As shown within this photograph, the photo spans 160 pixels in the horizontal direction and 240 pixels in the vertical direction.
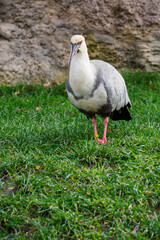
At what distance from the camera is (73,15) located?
608 cm

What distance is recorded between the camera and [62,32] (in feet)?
20.1

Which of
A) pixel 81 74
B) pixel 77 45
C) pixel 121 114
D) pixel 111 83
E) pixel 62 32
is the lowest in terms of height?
pixel 121 114

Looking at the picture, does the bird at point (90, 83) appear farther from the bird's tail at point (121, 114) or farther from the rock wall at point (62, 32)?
the rock wall at point (62, 32)

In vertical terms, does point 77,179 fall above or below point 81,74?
below

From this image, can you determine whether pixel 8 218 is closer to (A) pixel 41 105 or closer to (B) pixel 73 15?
(A) pixel 41 105

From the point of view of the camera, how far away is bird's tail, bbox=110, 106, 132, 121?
4027 millimetres

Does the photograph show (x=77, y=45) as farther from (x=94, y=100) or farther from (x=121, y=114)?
(x=121, y=114)

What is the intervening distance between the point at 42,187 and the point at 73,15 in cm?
423

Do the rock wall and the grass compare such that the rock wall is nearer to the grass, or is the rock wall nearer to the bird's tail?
the grass

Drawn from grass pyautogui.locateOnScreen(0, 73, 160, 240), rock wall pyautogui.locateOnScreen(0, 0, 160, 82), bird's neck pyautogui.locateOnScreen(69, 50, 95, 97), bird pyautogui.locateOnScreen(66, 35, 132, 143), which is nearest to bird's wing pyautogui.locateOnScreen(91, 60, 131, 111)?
bird pyautogui.locateOnScreen(66, 35, 132, 143)

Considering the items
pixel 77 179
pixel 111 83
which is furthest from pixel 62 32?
pixel 77 179

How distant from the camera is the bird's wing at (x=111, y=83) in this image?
3.39 meters

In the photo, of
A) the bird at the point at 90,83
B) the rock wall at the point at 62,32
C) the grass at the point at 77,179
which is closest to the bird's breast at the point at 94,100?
the bird at the point at 90,83

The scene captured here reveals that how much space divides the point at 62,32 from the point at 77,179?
157 inches
